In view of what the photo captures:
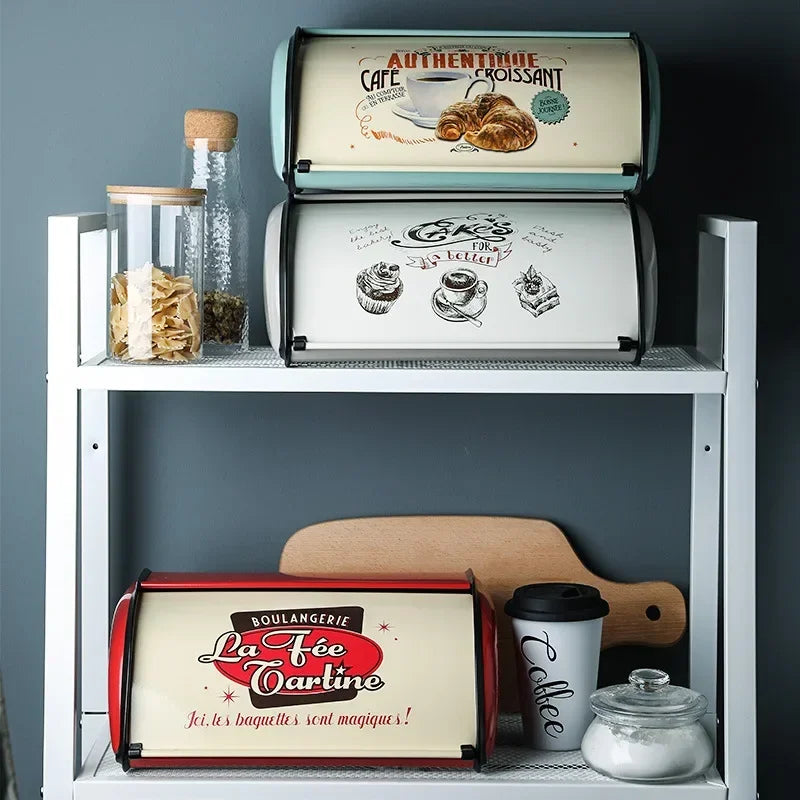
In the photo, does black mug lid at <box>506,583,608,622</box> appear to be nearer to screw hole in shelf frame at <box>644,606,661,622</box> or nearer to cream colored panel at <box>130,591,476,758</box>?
cream colored panel at <box>130,591,476,758</box>

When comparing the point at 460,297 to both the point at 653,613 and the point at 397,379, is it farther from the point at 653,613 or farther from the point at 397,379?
the point at 653,613

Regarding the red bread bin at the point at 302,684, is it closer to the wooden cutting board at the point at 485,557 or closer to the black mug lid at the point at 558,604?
the black mug lid at the point at 558,604

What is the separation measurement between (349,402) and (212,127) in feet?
1.48

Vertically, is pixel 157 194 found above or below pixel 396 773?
above

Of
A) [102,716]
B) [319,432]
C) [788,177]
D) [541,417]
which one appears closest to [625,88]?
[788,177]

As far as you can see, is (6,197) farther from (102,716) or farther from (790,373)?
(790,373)

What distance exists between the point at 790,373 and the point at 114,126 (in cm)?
105

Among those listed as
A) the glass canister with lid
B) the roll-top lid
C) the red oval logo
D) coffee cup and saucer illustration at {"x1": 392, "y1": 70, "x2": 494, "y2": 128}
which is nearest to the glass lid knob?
the glass canister with lid

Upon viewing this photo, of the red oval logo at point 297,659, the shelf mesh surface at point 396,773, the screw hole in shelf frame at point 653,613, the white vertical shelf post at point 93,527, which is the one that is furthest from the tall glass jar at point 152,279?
the screw hole in shelf frame at point 653,613

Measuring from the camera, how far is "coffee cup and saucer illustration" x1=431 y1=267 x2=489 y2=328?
1420mm

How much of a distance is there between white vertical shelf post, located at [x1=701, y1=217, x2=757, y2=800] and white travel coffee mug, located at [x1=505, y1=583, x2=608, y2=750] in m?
0.19

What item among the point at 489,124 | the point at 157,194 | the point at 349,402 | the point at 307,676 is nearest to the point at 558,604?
the point at 307,676

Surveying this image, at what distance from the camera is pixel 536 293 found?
142cm

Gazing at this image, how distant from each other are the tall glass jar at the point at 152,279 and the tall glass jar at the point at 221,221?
8 cm
